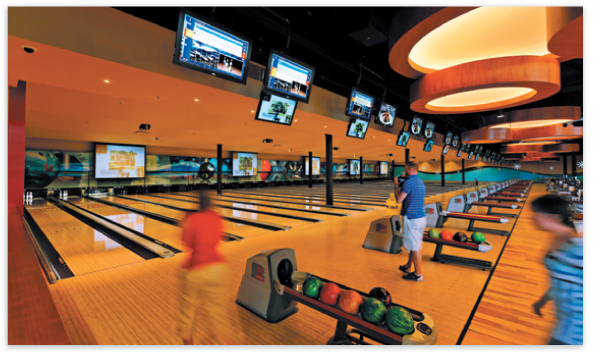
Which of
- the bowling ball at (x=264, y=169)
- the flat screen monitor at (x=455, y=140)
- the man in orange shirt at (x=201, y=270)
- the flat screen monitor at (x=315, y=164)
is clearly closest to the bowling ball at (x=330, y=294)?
the man in orange shirt at (x=201, y=270)

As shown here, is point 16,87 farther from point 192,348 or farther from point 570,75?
point 570,75

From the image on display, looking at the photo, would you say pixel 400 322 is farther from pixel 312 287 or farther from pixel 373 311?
pixel 312 287

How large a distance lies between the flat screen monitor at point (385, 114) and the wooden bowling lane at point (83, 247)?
6124 mm

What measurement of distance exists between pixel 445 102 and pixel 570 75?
17.8 ft

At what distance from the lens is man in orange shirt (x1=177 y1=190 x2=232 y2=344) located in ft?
5.87

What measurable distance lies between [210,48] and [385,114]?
17.5 feet

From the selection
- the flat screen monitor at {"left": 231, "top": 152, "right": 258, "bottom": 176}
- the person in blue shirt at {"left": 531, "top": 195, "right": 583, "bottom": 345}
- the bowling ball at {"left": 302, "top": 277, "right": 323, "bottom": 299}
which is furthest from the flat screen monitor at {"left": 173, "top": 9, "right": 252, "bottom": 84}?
the flat screen monitor at {"left": 231, "top": 152, "right": 258, "bottom": 176}

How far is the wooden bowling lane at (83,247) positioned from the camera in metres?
3.61

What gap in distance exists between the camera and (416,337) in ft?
4.95

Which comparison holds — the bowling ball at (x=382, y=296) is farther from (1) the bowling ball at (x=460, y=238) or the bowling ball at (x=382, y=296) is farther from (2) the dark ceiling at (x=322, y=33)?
(2) the dark ceiling at (x=322, y=33)

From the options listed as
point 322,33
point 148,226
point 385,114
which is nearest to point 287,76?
point 322,33

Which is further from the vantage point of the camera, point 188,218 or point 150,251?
point 150,251

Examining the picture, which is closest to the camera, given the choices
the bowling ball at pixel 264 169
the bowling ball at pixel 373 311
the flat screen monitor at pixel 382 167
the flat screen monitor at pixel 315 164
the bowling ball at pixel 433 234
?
Answer: the bowling ball at pixel 373 311

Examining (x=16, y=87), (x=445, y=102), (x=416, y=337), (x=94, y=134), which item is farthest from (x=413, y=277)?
(x=94, y=134)
